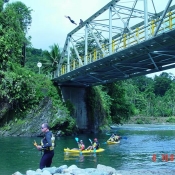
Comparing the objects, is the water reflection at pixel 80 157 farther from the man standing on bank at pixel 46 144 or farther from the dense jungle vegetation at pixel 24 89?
the dense jungle vegetation at pixel 24 89

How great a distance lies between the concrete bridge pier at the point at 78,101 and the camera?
123 feet

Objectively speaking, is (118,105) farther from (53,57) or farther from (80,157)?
(80,157)

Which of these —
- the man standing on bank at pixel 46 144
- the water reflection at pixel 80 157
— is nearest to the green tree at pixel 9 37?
the water reflection at pixel 80 157

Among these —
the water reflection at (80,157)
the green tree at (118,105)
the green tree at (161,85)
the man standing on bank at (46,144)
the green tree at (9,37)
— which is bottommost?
the water reflection at (80,157)

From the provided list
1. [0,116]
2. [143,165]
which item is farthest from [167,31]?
[0,116]

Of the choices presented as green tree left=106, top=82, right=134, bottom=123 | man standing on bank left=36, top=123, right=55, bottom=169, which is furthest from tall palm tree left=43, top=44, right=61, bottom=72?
man standing on bank left=36, top=123, right=55, bottom=169

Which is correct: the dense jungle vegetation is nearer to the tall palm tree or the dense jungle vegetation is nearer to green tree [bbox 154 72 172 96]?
the tall palm tree

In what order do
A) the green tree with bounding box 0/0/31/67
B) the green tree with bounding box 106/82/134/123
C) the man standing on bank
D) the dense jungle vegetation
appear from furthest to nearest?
the green tree with bounding box 106/82/134/123, the green tree with bounding box 0/0/31/67, the dense jungle vegetation, the man standing on bank

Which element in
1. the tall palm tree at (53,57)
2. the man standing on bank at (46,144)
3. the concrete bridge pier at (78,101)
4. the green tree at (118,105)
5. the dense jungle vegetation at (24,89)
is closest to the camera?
the man standing on bank at (46,144)

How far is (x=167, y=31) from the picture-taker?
52.8 ft

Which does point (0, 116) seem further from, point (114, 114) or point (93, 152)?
point (114, 114)

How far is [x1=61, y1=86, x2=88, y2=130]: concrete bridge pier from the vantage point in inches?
1476

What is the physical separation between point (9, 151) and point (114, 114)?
24714mm

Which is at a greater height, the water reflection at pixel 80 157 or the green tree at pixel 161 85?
the green tree at pixel 161 85
